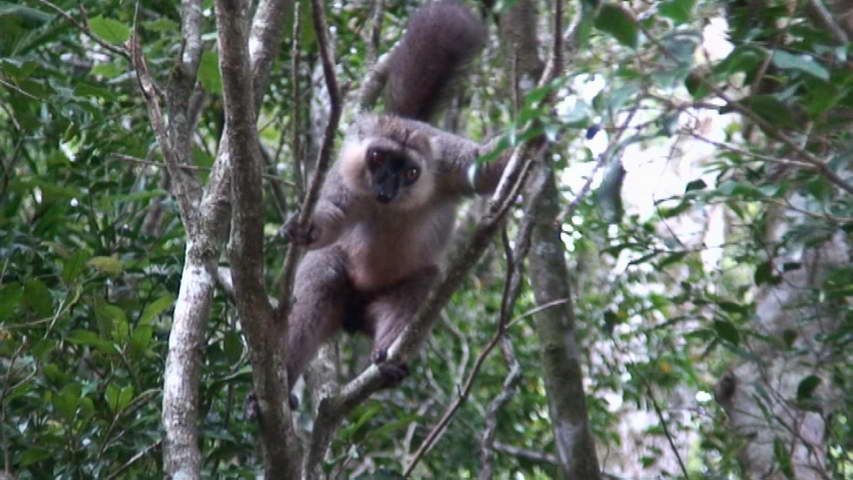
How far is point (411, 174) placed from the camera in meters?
5.67

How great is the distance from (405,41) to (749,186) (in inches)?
110

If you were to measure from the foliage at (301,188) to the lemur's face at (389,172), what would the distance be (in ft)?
2.23

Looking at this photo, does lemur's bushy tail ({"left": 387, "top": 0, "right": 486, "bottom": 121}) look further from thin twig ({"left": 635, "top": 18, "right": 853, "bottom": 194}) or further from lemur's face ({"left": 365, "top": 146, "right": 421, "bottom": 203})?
thin twig ({"left": 635, "top": 18, "right": 853, "bottom": 194})

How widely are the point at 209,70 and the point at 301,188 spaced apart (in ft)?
3.12

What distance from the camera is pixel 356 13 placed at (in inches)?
272

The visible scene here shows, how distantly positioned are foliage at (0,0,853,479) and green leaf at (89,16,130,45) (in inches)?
0.4

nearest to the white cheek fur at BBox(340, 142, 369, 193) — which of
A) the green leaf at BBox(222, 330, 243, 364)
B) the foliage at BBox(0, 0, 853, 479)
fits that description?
the foliage at BBox(0, 0, 853, 479)

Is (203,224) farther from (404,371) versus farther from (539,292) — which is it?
(539,292)

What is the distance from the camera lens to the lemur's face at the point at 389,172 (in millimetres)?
5613

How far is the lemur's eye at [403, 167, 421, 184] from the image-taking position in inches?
223

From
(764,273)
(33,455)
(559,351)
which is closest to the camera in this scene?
(33,455)

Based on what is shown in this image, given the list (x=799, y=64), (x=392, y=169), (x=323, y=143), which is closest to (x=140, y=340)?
(x=323, y=143)

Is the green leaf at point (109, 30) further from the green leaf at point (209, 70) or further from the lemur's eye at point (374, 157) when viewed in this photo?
the lemur's eye at point (374, 157)

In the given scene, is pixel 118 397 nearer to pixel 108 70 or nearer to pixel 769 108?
pixel 108 70
